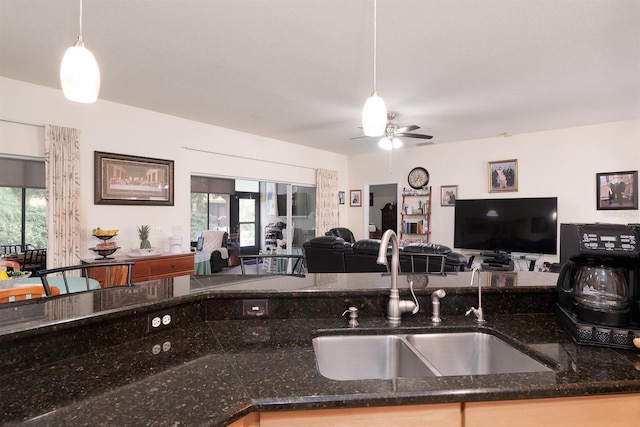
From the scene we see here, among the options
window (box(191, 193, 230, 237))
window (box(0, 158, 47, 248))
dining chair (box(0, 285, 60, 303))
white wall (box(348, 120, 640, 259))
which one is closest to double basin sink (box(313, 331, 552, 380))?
dining chair (box(0, 285, 60, 303))

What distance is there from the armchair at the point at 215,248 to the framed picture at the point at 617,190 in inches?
250

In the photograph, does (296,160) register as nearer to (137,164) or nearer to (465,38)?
(137,164)

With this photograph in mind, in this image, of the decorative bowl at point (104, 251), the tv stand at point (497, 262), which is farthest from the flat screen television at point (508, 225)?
the decorative bowl at point (104, 251)

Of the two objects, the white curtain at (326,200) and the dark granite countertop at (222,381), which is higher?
the white curtain at (326,200)

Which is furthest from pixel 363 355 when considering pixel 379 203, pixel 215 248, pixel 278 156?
pixel 379 203

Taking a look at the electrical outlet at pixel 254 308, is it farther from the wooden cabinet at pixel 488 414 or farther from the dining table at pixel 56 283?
the dining table at pixel 56 283

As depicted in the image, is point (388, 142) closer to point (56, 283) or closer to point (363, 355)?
point (363, 355)

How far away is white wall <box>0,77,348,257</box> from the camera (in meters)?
3.30

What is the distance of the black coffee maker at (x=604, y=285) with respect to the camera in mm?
1170

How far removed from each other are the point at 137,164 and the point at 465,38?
3.78 meters

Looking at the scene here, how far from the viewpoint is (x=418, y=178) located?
6340 mm

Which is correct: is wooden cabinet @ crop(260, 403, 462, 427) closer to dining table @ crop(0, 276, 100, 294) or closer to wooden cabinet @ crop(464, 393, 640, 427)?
wooden cabinet @ crop(464, 393, 640, 427)

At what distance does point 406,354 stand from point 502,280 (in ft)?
2.53

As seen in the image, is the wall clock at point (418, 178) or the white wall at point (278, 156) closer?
the white wall at point (278, 156)
